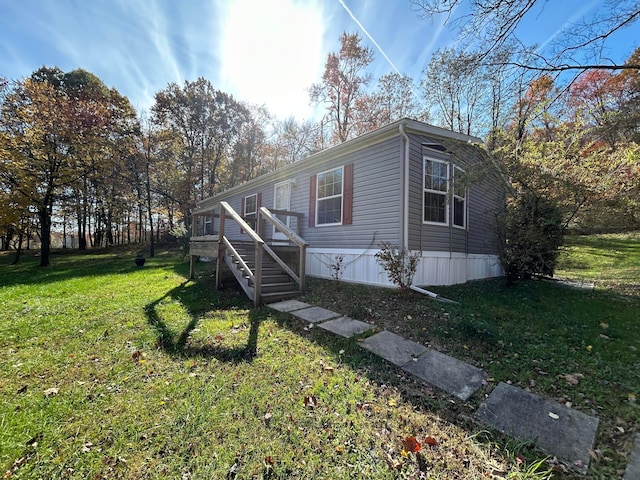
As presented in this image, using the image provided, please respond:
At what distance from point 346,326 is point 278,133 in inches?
862

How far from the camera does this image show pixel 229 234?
1370cm

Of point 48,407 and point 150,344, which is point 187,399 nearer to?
point 48,407

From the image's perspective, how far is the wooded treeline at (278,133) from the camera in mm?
5918

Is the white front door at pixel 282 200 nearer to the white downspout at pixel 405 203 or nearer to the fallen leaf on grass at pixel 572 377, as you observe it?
the white downspout at pixel 405 203

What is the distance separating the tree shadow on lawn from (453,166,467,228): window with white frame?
5325 millimetres

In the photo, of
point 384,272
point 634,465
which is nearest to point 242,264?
point 384,272

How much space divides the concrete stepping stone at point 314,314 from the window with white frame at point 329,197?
10.5 ft

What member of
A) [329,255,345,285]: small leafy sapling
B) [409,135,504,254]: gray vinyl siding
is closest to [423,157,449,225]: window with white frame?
[409,135,504,254]: gray vinyl siding

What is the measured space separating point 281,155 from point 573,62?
67.0 feet

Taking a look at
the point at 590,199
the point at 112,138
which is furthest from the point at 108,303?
the point at 112,138

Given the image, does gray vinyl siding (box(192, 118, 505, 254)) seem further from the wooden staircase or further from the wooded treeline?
the wooden staircase

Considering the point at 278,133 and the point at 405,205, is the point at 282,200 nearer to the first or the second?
the point at 405,205

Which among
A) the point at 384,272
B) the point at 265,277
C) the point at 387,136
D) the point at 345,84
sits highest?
the point at 345,84

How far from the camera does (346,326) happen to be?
4.12 meters
